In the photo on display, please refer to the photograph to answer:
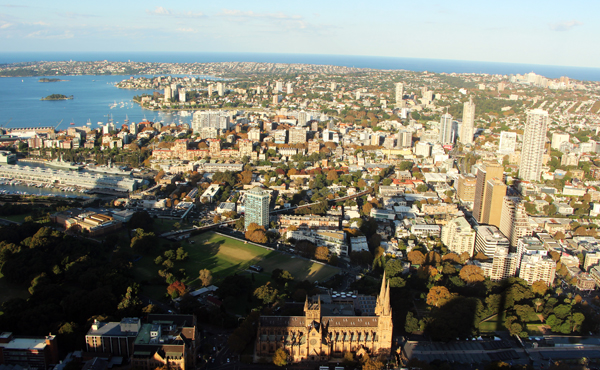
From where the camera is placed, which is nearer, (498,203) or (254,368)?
(254,368)

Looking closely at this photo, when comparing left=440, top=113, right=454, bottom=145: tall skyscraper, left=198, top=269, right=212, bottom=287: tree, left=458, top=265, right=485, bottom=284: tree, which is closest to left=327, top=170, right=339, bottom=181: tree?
left=440, top=113, right=454, bottom=145: tall skyscraper

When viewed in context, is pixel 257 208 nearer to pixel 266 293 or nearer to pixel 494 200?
pixel 266 293

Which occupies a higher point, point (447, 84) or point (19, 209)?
point (447, 84)

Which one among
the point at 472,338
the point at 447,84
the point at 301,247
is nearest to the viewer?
the point at 472,338

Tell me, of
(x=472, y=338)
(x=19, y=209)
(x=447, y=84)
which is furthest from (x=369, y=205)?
(x=447, y=84)

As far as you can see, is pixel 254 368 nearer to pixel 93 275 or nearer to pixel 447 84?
pixel 93 275

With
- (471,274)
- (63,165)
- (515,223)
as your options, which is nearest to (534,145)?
(515,223)

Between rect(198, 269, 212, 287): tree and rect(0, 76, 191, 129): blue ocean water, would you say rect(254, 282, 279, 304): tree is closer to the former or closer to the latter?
rect(198, 269, 212, 287): tree

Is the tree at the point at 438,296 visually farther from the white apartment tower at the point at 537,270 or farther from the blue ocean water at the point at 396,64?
the blue ocean water at the point at 396,64
